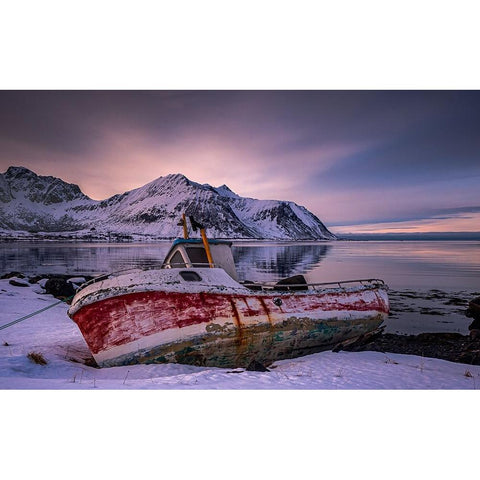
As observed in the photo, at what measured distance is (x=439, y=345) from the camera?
25.5 feet

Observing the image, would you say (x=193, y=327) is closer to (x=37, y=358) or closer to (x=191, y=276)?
(x=191, y=276)

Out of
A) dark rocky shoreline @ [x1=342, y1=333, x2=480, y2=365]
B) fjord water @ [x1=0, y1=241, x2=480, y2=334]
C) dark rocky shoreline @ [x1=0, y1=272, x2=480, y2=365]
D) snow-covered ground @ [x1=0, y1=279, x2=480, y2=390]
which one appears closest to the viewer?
snow-covered ground @ [x1=0, y1=279, x2=480, y2=390]

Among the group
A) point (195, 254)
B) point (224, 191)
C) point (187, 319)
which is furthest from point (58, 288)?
point (187, 319)

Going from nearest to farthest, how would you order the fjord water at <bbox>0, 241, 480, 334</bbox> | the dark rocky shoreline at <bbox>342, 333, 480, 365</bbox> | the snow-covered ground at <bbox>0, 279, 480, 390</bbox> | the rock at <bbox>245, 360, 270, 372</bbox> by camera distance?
the snow-covered ground at <bbox>0, 279, 480, 390</bbox> < the rock at <bbox>245, 360, 270, 372</bbox> < the dark rocky shoreline at <bbox>342, 333, 480, 365</bbox> < the fjord water at <bbox>0, 241, 480, 334</bbox>

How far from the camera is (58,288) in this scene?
1261 centimetres

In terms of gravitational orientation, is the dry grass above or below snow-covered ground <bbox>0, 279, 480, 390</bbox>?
above

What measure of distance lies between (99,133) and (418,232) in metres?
8.09

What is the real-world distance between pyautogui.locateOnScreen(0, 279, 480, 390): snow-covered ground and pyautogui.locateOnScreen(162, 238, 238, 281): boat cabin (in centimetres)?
192

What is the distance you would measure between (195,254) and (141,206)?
684 cm

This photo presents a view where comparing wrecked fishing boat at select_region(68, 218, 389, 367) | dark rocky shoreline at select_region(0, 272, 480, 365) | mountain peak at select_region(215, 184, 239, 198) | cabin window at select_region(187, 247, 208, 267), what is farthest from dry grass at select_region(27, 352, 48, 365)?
mountain peak at select_region(215, 184, 239, 198)

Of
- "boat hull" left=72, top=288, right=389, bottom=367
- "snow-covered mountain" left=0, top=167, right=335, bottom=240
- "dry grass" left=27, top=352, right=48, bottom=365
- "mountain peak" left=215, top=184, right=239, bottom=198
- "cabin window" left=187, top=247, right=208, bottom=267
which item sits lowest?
"dry grass" left=27, top=352, right=48, bottom=365

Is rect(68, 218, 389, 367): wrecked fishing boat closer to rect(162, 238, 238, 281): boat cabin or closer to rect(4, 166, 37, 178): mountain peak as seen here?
rect(162, 238, 238, 281): boat cabin

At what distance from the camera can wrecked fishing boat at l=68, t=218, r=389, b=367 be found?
16.2 feet
